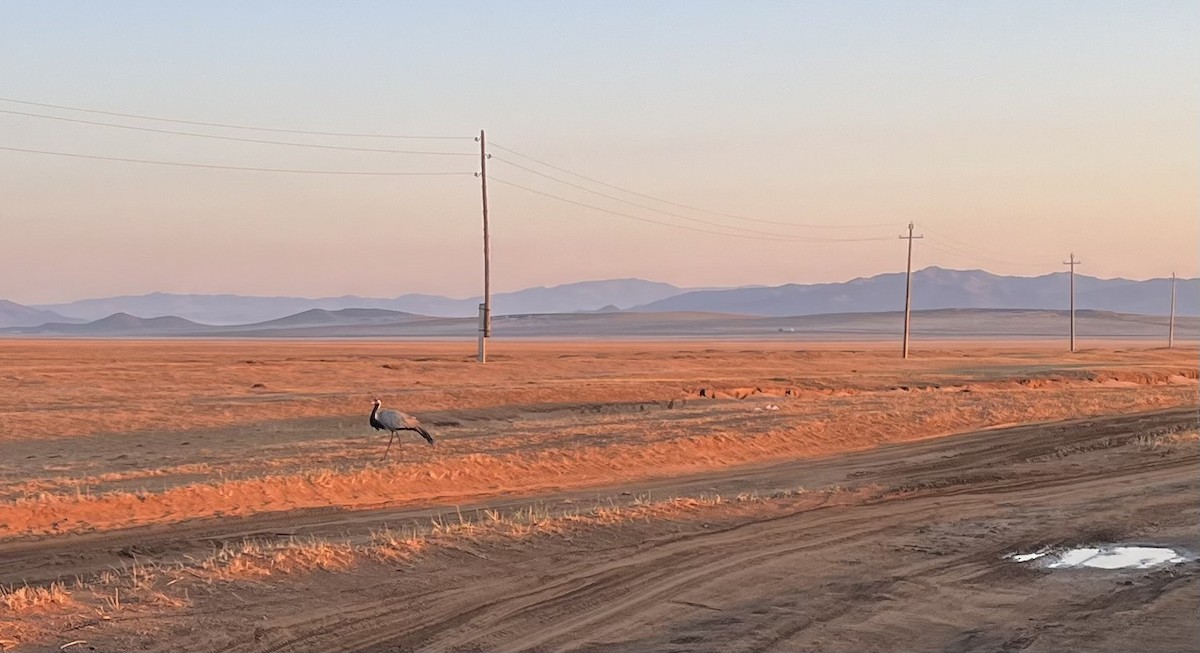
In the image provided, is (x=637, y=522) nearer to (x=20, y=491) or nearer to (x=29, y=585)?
(x=29, y=585)

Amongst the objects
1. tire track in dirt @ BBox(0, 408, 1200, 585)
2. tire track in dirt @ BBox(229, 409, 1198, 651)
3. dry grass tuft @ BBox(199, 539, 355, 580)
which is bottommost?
tire track in dirt @ BBox(0, 408, 1200, 585)

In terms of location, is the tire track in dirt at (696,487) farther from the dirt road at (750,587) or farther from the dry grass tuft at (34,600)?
the dry grass tuft at (34,600)

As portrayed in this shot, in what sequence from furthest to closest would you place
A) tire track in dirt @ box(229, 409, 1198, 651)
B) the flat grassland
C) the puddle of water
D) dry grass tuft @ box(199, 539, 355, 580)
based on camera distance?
the puddle of water, dry grass tuft @ box(199, 539, 355, 580), the flat grassland, tire track in dirt @ box(229, 409, 1198, 651)

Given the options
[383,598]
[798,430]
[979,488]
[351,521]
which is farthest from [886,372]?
[383,598]

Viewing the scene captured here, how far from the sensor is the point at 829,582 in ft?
38.1

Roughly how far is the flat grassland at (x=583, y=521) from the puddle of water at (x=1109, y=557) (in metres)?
0.36

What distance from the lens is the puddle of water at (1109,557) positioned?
12.6 meters

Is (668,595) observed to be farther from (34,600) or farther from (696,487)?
(696,487)

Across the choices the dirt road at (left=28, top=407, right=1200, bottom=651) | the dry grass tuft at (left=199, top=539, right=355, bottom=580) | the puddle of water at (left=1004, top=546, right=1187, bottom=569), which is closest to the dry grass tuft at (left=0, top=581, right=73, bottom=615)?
the dirt road at (left=28, top=407, right=1200, bottom=651)

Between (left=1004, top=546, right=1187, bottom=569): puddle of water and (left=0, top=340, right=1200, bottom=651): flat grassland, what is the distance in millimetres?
364

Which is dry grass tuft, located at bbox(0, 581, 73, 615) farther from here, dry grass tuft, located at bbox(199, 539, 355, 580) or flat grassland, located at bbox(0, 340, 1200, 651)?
dry grass tuft, located at bbox(199, 539, 355, 580)

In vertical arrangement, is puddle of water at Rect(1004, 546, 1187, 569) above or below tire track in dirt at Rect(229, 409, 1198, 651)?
above

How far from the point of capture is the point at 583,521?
1473 centimetres

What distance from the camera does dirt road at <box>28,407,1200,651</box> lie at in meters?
9.62
